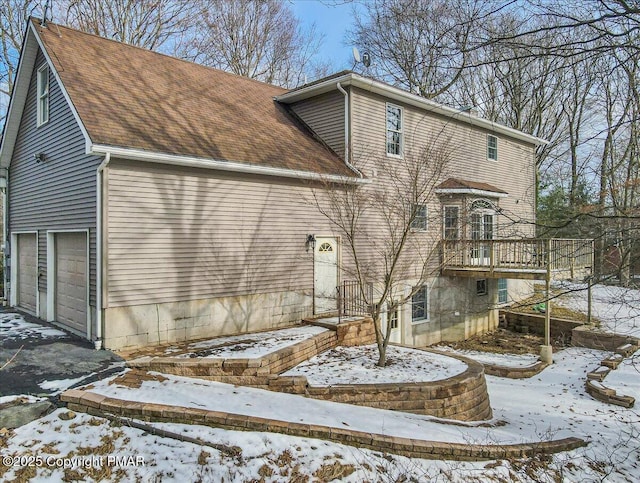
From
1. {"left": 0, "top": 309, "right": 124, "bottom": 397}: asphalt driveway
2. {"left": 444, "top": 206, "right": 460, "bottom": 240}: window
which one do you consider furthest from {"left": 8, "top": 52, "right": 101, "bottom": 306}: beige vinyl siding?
{"left": 444, "top": 206, "right": 460, "bottom": 240}: window

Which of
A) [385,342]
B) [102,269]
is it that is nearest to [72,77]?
[102,269]

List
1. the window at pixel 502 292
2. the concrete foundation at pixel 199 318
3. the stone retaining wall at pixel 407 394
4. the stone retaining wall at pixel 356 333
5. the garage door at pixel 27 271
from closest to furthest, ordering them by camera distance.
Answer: the stone retaining wall at pixel 407 394
the concrete foundation at pixel 199 318
the stone retaining wall at pixel 356 333
the garage door at pixel 27 271
the window at pixel 502 292

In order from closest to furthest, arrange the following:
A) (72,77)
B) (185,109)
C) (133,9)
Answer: (72,77)
(185,109)
(133,9)

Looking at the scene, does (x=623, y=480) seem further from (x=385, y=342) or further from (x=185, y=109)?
(x=185, y=109)

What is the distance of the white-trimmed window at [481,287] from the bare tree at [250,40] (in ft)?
42.3

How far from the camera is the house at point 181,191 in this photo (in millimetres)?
8062

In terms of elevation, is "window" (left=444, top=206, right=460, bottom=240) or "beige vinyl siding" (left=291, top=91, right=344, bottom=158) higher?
"beige vinyl siding" (left=291, top=91, right=344, bottom=158)

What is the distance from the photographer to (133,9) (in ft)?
66.0

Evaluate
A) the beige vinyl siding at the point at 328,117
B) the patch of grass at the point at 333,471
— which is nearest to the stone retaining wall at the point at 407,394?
the patch of grass at the point at 333,471

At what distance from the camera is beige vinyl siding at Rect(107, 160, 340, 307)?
7.98m

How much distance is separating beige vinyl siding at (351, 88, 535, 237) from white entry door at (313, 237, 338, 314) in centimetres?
256

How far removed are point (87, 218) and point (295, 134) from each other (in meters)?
6.29

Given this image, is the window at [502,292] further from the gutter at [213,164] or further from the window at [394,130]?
the gutter at [213,164]

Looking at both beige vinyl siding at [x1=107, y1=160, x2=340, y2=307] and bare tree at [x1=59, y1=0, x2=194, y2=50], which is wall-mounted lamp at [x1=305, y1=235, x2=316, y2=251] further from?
bare tree at [x1=59, y1=0, x2=194, y2=50]
